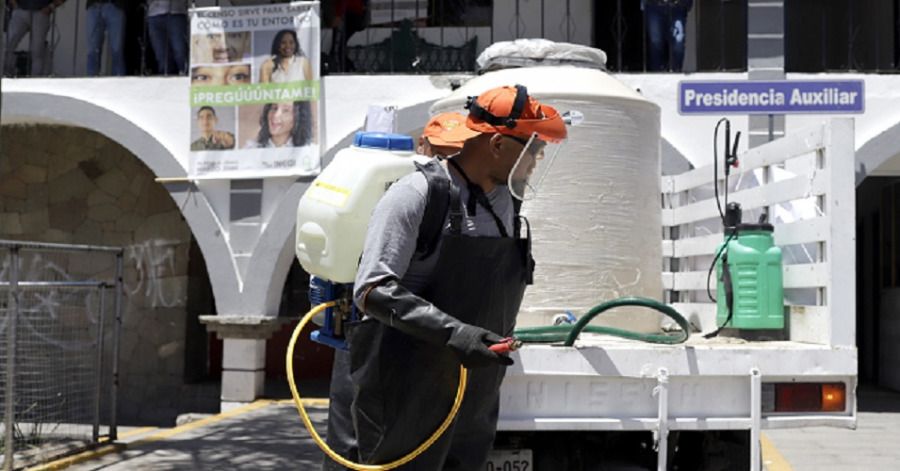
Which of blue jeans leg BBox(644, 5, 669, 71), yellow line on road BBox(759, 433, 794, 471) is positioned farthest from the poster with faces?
yellow line on road BBox(759, 433, 794, 471)

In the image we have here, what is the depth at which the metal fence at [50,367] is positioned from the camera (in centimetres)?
683

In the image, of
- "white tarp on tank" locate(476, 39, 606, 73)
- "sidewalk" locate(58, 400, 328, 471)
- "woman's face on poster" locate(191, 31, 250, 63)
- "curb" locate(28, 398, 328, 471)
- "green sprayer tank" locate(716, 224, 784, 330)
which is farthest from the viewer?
"woman's face on poster" locate(191, 31, 250, 63)

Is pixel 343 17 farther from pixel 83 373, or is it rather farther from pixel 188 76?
pixel 83 373

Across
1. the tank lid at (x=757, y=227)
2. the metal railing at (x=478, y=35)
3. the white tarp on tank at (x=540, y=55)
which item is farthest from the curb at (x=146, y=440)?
the tank lid at (x=757, y=227)

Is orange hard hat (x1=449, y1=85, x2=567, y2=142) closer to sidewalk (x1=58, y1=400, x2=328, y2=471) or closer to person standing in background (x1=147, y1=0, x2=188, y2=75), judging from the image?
sidewalk (x1=58, y1=400, x2=328, y2=471)

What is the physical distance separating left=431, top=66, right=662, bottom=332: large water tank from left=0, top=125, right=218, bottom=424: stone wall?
28.0 feet

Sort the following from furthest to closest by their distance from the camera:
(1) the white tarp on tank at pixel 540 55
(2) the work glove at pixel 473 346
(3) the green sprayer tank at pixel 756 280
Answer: (1) the white tarp on tank at pixel 540 55 → (3) the green sprayer tank at pixel 756 280 → (2) the work glove at pixel 473 346

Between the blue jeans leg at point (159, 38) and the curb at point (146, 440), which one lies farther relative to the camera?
the blue jeans leg at point (159, 38)

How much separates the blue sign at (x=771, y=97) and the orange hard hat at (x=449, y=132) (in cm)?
589

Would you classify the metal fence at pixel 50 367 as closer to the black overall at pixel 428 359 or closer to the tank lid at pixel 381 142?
the tank lid at pixel 381 142

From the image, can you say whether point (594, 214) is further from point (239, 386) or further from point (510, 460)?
point (239, 386)

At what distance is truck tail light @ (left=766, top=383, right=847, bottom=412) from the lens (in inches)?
159

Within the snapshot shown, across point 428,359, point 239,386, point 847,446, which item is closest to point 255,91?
point 239,386

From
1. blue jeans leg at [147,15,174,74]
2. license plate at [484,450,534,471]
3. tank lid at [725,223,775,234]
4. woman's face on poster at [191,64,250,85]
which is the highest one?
blue jeans leg at [147,15,174,74]
